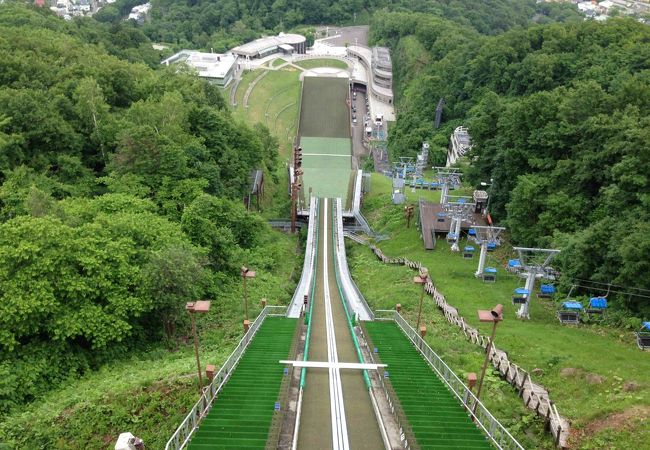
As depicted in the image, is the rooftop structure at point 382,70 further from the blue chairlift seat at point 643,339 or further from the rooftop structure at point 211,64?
the blue chairlift seat at point 643,339

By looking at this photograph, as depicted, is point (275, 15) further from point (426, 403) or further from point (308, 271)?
point (426, 403)

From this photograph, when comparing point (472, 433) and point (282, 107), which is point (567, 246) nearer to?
point (472, 433)

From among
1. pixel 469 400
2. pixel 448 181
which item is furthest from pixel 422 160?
pixel 469 400

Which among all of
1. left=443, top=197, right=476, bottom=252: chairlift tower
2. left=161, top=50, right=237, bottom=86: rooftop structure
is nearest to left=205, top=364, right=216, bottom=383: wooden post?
left=443, top=197, right=476, bottom=252: chairlift tower

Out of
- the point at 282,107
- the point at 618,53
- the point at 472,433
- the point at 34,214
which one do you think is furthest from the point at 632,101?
the point at 282,107

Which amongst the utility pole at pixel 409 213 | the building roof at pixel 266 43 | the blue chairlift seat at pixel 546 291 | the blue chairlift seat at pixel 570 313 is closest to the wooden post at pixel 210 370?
the blue chairlift seat at pixel 570 313

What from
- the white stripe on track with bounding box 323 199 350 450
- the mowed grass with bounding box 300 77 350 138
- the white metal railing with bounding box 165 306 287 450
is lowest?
the white stripe on track with bounding box 323 199 350 450

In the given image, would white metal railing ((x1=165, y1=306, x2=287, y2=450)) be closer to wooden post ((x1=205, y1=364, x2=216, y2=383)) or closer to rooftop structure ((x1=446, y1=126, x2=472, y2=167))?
wooden post ((x1=205, y1=364, x2=216, y2=383))
